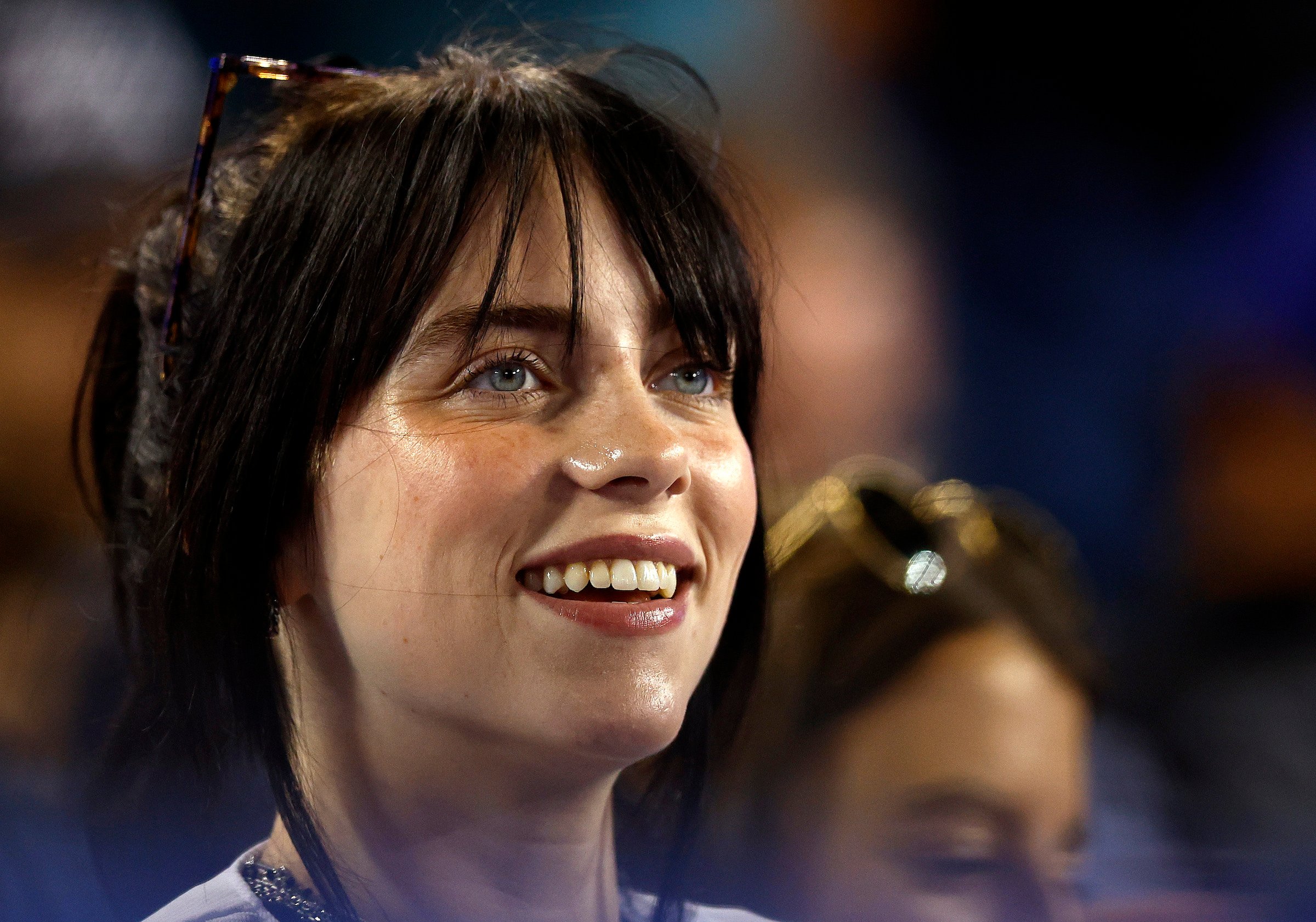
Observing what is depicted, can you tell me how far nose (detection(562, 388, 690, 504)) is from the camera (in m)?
0.51

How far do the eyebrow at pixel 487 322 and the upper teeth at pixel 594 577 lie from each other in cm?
11

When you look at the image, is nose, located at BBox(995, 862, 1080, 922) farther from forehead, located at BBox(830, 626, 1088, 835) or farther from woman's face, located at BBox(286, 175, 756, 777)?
woman's face, located at BBox(286, 175, 756, 777)

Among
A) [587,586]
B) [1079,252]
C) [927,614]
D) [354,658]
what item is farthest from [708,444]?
[1079,252]

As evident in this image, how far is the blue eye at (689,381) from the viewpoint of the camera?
23.3 inches

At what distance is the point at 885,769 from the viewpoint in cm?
83

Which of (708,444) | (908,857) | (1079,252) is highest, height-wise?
(1079,252)

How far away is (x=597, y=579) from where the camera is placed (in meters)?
0.52

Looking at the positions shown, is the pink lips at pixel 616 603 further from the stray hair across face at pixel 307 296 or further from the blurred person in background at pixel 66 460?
the blurred person in background at pixel 66 460

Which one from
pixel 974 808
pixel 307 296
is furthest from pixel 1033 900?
pixel 307 296

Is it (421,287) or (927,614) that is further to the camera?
(927,614)

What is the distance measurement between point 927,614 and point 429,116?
54 cm

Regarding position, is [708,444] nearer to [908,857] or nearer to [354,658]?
[354,658]

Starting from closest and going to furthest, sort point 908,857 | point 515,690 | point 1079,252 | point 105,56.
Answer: point 515,690 < point 105,56 < point 908,857 < point 1079,252

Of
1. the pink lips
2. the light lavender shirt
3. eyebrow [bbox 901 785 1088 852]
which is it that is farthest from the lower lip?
eyebrow [bbox 901 785 1088 852]
